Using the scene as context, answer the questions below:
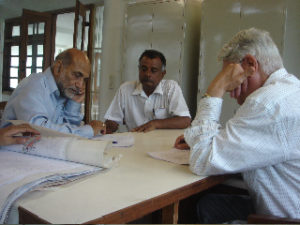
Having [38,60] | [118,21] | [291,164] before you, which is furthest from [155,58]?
[38,60]

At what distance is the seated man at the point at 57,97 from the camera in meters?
1.45

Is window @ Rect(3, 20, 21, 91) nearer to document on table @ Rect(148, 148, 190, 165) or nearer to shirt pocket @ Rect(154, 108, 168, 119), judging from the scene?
shirt pocket @ Rect(154, 108, 168, 119)

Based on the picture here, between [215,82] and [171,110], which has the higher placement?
[215,82]

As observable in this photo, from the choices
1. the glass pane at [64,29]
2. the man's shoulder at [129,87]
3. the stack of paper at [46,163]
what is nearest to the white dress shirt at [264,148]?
the stack of paper at [46,163]

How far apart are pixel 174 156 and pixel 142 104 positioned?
1.44 metres

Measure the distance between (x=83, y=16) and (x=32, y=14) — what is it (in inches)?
76.9

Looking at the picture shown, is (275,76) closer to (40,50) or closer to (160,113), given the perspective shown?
(160,113)

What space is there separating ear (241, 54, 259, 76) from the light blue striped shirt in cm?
87

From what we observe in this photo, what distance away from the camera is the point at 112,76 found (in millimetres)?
5301

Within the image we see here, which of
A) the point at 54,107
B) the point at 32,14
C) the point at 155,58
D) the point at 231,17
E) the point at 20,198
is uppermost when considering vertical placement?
the point at 32,14

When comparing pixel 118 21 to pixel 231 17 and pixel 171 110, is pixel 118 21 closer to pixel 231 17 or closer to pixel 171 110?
pixel 231 17

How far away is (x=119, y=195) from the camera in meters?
0.83

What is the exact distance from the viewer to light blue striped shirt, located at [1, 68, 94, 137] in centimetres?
143

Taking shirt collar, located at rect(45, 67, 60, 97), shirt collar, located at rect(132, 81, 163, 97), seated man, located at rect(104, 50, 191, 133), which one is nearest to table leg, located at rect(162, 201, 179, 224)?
shirt collar, located at rect(45, 67, 60, 97)
